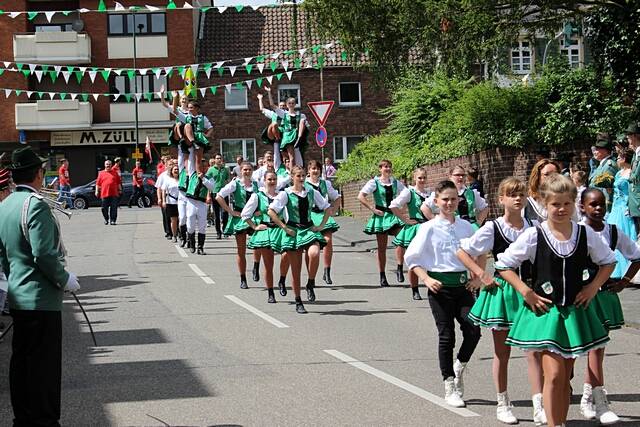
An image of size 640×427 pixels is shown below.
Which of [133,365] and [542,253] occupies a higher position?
[542,253]

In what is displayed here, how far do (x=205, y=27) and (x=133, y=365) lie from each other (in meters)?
51.0

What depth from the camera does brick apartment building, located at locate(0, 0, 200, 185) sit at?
58188 millimetres

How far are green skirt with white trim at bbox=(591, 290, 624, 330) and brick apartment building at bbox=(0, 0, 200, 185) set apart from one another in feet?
167

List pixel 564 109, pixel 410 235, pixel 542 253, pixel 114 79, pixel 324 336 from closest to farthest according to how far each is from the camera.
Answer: pixel 542 253
pixel 324 336
pixel 410 235
pixel 564 109
pixel 114 79

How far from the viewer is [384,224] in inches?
701

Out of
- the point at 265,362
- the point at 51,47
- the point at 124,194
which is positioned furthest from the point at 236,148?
the point at 265,362

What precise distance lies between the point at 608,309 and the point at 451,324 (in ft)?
4.15

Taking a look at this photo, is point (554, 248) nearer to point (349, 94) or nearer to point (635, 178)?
point (635, 178)

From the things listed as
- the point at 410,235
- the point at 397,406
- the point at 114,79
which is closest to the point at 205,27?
the point at 114,79

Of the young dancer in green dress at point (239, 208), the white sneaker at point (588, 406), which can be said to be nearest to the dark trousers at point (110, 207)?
the young dancer in green dress at point (239, 208)

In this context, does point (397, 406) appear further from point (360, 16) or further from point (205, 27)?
point (205, 27)

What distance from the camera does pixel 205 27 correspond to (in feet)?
198

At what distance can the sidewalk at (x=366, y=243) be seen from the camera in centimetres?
1348

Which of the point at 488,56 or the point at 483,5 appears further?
the point at 488,56
